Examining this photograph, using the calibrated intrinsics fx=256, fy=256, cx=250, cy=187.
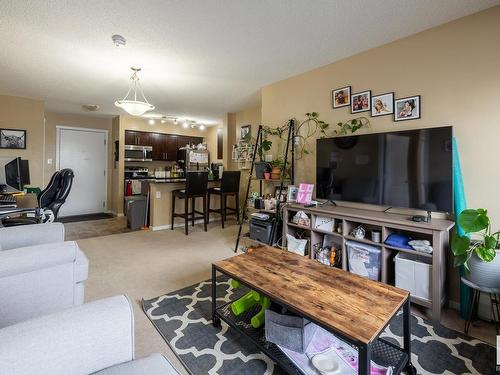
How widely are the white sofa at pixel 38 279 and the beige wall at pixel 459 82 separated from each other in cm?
280

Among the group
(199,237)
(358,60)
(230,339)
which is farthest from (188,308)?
(358,60)

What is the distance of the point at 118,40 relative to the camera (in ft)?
7.86

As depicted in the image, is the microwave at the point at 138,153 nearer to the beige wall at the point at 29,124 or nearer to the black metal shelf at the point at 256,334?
the beige wall at the point at 29,124

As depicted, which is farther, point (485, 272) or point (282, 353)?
point (485, 272)

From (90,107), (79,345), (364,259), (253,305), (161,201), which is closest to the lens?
(79,345)

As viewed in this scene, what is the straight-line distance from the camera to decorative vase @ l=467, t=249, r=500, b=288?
1.66m

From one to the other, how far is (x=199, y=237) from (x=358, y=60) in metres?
3.21

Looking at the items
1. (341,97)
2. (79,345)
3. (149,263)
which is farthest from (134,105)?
(79,345)

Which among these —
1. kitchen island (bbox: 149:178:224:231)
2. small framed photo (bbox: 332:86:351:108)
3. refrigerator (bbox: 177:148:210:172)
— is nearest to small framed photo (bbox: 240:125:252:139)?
kitchen island (bbox: 149:178:224:231)

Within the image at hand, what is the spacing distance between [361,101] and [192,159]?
4575 millimetres

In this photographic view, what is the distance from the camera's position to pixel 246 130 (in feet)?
17.1

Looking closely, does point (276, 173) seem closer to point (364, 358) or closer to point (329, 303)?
point (329, 303)

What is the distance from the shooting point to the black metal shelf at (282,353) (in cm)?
133

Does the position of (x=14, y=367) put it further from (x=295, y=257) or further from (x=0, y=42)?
(x=0, y=42)
